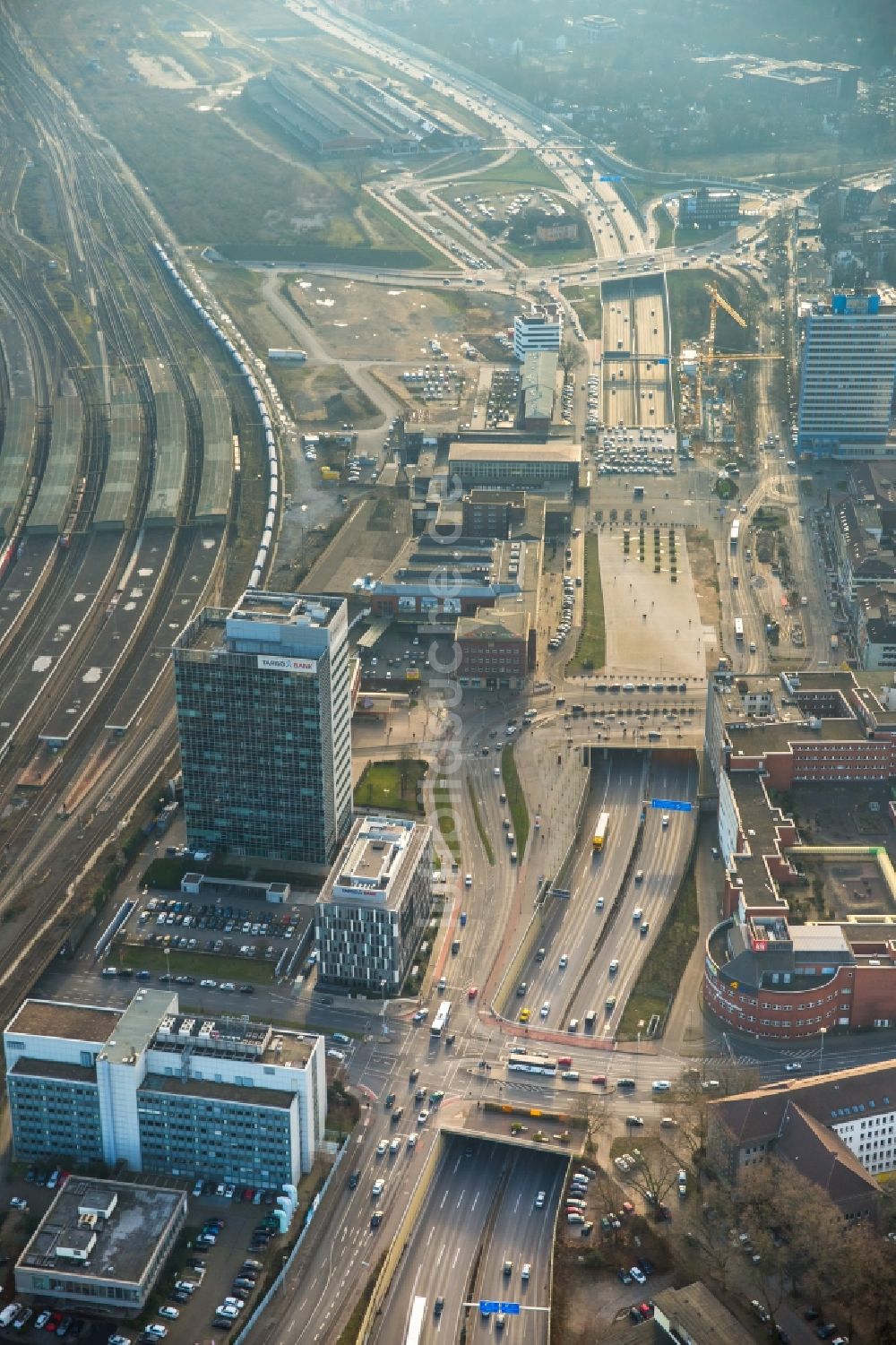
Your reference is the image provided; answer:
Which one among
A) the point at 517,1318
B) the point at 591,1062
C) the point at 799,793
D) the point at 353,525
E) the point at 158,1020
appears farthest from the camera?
the point at 353,525

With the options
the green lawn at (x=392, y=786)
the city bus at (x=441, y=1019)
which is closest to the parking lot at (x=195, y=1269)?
the city bus at (x=441, y=1019)

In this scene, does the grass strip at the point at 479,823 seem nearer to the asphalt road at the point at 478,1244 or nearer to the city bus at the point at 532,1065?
the city bus at the point at 532,1065

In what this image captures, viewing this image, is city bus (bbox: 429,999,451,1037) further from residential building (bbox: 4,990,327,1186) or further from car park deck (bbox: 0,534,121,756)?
car park deck (bbox: 0,534,121,756)

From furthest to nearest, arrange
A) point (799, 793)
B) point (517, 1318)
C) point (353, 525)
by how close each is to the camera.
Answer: point (353, 525) → point (799, 793) → point (517, 1318)

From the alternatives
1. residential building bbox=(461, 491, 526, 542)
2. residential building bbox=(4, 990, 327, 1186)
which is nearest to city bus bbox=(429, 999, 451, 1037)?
residential building bbox=(4, 990, 327, 1186)

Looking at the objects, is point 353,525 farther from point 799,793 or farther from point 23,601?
point 799,793

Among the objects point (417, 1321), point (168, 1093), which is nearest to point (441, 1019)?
point (168, 1093)

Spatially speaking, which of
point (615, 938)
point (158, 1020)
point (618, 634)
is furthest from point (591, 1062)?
point (618, 634)
